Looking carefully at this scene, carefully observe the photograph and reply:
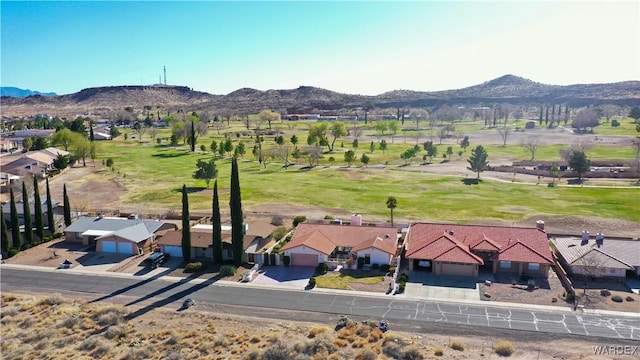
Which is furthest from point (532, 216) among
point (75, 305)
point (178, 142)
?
point (178, 142)

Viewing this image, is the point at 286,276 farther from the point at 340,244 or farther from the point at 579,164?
the point at 579,164

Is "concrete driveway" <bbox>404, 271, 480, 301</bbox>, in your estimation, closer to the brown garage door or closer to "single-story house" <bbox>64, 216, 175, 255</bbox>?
the brown garage door

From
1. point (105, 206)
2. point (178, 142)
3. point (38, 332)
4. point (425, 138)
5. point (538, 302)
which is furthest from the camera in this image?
point (425, 138)

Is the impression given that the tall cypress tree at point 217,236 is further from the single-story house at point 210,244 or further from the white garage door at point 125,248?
the white garage door at point 125,248

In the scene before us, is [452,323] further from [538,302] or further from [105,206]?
[105,206]

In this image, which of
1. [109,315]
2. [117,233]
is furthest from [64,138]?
[109,315]

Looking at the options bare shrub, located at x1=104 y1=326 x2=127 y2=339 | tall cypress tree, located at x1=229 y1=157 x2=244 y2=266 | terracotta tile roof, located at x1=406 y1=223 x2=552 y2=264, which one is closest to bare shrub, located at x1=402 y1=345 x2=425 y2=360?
terracotta tile roof, located at x1=406 y1=223 x2=552 y2=264
